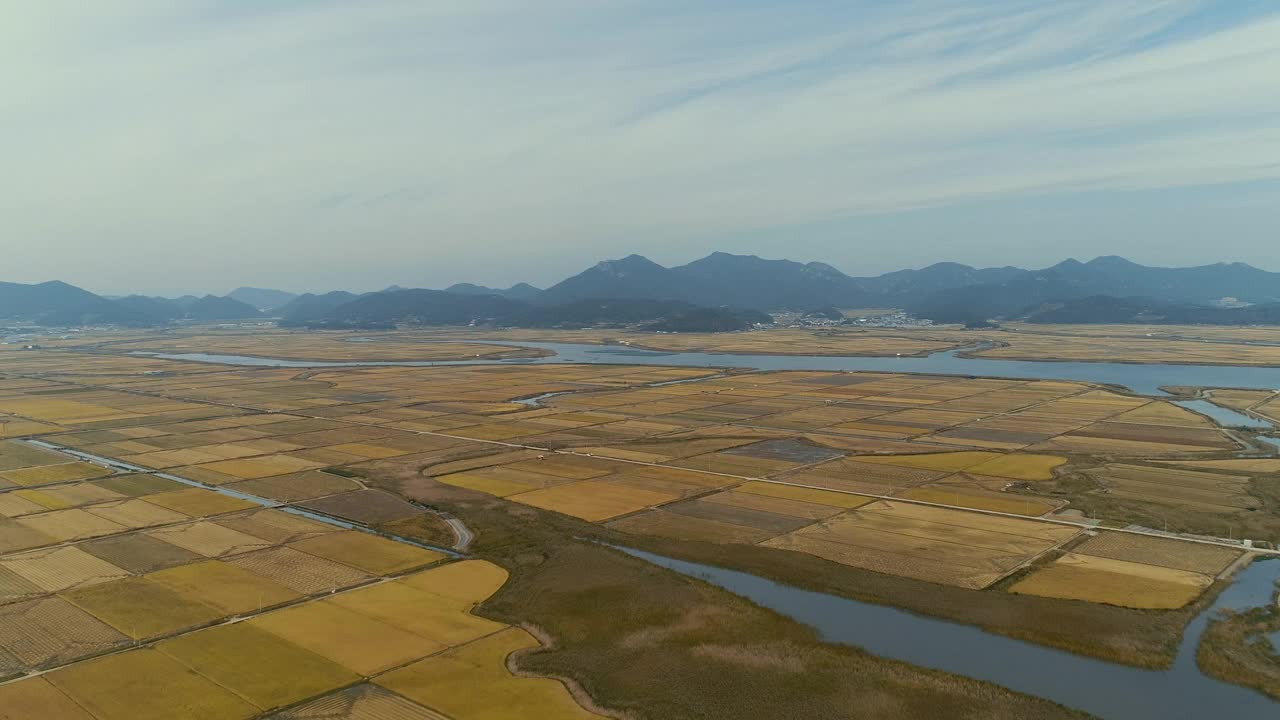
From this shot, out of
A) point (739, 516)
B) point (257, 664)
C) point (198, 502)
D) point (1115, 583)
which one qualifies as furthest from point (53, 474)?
point (1115, 583)

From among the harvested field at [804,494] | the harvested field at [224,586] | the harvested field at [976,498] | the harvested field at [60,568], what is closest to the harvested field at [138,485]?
the harvested field at [60,568]

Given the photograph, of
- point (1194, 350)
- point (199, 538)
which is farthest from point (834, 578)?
point (1194, 350)

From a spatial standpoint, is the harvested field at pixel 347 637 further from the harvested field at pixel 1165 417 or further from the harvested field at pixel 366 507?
the harvested field at pixel 1165 417

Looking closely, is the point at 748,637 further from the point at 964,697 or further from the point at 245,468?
the point at 245,468

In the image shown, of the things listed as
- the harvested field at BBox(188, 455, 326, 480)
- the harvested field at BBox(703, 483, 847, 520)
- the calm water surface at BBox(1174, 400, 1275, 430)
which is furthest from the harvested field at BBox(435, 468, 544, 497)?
the calm water surface at BBox(1174, 400, 1275, 430)

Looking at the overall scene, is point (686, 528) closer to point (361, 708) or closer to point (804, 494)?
point (804, 494)

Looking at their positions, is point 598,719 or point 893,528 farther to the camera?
point 893,528
